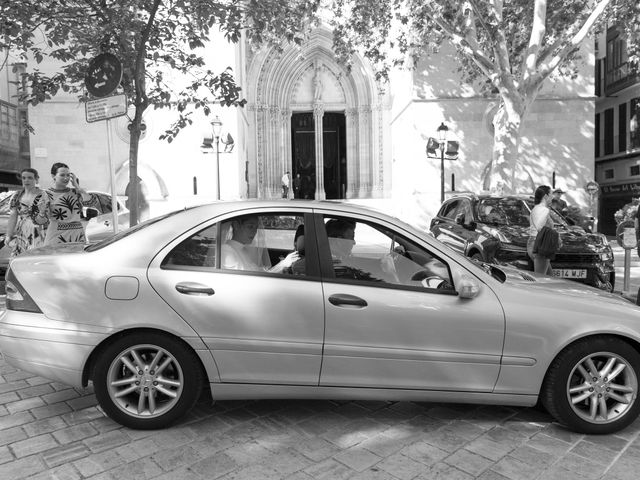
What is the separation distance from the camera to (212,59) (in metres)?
20.5

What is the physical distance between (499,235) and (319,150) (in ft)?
73.3

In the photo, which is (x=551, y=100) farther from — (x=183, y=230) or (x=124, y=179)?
(x=183, y=230)

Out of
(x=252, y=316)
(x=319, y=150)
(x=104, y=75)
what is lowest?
(x=252, y=316)

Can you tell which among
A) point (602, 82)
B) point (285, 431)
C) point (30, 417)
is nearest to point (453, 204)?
point (285, 431)

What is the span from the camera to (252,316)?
3180 mm

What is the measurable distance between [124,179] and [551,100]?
17902 millimetres

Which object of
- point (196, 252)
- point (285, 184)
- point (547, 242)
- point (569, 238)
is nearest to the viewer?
point (196, 252)

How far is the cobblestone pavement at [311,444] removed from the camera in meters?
2.82

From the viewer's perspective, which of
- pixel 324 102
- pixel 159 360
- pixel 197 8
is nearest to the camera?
pixel 159 360

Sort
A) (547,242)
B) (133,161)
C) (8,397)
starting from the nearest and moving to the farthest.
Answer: (8,397) < (133,161) < (547,242)

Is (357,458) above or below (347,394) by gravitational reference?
below

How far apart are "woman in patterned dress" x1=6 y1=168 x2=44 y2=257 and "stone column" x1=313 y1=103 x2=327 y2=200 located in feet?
77.1

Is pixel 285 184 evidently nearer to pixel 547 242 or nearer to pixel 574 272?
pixel 574 272

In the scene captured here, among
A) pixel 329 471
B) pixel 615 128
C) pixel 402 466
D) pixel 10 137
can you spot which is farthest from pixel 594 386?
pixel 10 137
